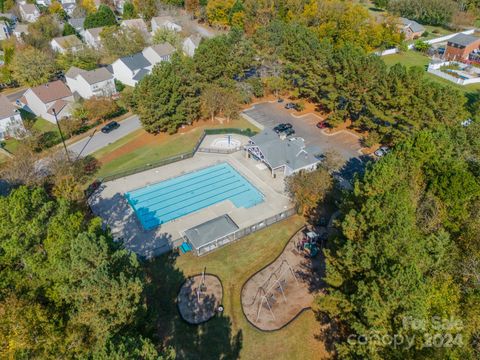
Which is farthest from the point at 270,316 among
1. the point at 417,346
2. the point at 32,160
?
the point at 32,160

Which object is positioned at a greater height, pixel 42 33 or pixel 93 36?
pixel 42 33

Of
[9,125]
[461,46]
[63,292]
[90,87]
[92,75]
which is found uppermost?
[63,292]

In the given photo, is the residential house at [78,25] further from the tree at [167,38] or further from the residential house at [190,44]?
the residential house at [190,44]

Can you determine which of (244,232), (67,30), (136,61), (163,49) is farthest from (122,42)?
(244,232)

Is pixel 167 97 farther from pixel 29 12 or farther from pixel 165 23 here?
pixel 29 12

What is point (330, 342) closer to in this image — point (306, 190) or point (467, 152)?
point (306, 190)
